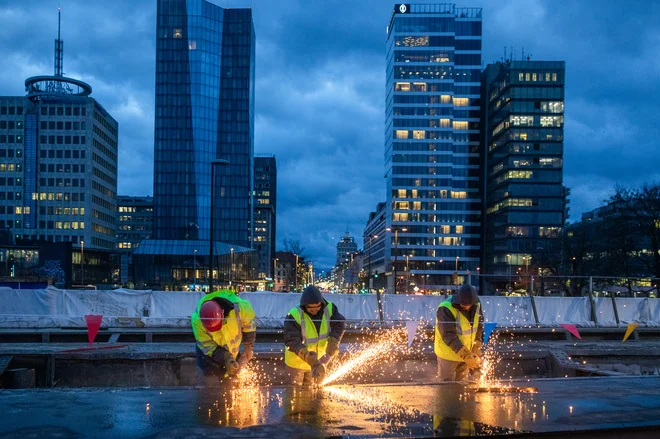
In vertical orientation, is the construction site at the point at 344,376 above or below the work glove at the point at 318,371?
below

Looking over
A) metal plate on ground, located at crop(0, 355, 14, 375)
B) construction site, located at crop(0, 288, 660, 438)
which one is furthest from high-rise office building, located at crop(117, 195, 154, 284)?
metal plate on ground, located at crop(0, 355, 14, 375)

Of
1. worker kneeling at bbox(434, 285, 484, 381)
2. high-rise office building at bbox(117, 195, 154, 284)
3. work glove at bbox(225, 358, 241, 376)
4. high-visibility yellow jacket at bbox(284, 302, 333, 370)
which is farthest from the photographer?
high-rise office building at bbox(117, 195, 154, 284)

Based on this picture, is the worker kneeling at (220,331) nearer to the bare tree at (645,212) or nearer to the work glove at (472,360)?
the work glove at (472,360)

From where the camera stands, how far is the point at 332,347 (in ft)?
26.3

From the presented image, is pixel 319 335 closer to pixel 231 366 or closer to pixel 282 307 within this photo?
pixel 231 366

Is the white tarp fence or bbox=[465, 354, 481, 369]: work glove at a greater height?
bbox=[465, 354, 481, 369]: work glove

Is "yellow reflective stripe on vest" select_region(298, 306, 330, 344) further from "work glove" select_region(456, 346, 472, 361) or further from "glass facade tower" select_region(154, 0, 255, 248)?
"glass facade tower" select_region(154, 0, 255, 248)

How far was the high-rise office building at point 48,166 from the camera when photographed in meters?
120

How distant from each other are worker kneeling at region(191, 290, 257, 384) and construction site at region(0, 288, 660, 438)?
33 centimetres

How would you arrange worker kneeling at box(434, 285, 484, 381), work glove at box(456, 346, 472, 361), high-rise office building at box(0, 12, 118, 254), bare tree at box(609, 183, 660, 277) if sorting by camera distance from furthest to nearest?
high-rise office building at box(0, 12, 118, 254) → bare tree at box(609, 183, 660, 277) → worker kneeling at box(434, 285, 484, 381) → work glove at box(456, 346, 472, 361)

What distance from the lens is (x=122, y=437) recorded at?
5.18 meters

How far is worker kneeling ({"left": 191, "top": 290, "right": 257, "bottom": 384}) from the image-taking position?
750cm

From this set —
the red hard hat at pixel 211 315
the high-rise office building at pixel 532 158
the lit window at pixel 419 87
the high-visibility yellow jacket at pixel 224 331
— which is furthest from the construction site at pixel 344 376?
the lit window at pixel 419 87

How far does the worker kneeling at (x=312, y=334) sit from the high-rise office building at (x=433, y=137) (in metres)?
105
